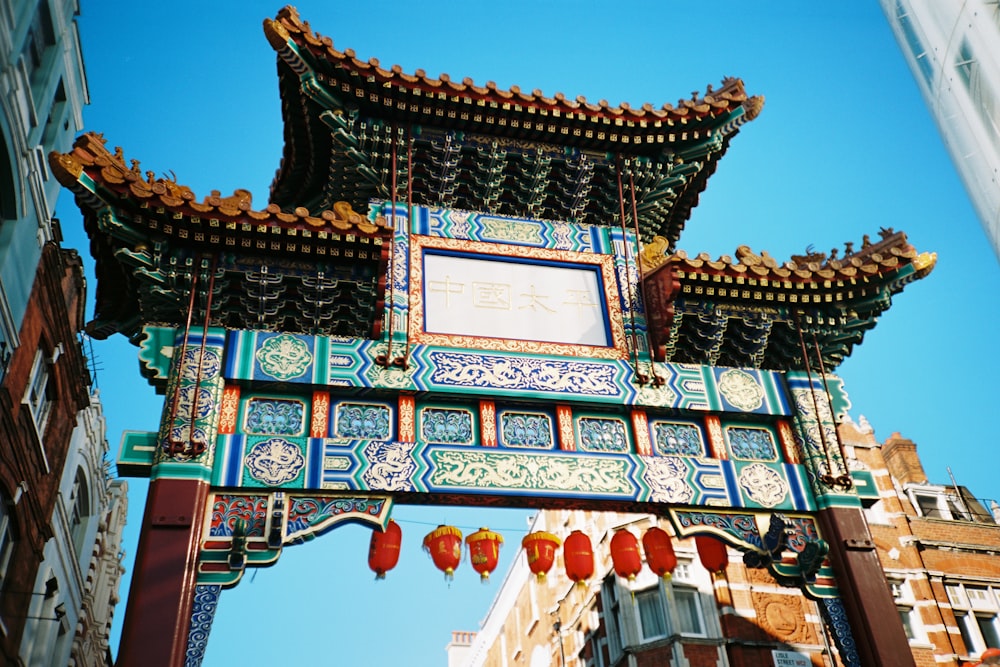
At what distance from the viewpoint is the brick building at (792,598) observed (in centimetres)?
2003

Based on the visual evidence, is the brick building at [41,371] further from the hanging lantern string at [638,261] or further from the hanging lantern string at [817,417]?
the hanging lantern string at [817,417]

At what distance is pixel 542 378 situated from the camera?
10.3 meters

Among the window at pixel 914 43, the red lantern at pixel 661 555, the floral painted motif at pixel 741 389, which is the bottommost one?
the red lantern at pixel 661 555

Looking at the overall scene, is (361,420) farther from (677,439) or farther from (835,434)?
(835,434)

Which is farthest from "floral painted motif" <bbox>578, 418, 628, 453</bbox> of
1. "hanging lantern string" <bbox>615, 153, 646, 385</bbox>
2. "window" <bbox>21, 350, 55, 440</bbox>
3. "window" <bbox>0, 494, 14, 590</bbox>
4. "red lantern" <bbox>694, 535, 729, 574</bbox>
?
"window" <bbox>21, 350, 55, 440</bbox>

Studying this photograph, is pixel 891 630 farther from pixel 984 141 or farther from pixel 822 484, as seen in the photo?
pixel 984 141

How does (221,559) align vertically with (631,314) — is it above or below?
below

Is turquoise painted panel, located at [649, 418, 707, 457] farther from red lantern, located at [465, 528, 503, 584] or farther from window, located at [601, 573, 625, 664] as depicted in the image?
window, located at [601, 573, 625, 664]

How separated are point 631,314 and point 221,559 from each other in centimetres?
539

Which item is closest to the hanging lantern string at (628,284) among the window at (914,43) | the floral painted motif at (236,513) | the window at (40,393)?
the floral painted motif at (236,513)

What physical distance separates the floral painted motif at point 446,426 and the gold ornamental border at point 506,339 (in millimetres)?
811

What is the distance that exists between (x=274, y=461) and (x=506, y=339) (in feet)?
9.69

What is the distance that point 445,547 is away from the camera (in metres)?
9.62

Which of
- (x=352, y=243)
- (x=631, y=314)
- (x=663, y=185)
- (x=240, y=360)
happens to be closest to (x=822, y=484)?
(x=631, y=314)
